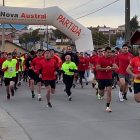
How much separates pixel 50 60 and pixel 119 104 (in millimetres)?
2555

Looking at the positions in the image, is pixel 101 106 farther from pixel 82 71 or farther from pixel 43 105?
pixel 82 71

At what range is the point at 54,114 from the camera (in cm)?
1329

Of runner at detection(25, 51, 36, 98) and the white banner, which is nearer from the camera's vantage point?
runner at detection(25, 51, 36, 98)

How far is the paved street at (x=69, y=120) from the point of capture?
979 cm

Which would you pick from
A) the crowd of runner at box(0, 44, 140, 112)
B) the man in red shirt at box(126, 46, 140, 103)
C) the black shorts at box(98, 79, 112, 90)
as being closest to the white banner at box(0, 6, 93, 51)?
the crowd of runner at box(0, 44, 140, 112)

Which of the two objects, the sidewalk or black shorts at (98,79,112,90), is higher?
black shorts at (98,79,112,90)

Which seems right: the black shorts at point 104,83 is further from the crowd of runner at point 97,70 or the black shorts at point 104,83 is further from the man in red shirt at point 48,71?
the man in red shirt at point 48,71

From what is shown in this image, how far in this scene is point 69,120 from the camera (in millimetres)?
12062

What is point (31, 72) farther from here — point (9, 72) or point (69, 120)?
point (69, 120)

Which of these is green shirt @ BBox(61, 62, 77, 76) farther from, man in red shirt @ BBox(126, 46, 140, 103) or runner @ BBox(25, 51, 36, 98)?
man in red shirt @ BBox(126, 46, 140, 103)

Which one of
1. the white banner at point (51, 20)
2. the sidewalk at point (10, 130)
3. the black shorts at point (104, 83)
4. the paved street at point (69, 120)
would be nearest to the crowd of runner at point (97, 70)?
the black shorts at point (104, 83)

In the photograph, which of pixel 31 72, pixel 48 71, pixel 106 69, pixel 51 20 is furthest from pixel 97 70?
pixel 51 20

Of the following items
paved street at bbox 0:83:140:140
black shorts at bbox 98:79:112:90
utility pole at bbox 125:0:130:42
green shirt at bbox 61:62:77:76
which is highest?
utility pole at bbox 125:0:130:42

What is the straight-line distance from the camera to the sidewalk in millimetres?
9616
